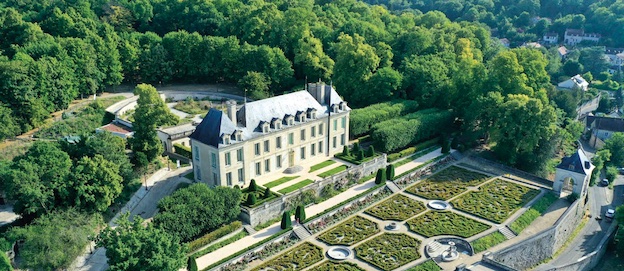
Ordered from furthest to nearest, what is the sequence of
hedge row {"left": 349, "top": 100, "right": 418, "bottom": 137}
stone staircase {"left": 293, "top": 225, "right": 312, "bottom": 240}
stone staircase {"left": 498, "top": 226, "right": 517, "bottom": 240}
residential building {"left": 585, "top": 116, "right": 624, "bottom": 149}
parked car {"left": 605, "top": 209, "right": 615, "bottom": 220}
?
residential building {"left": 585, "top": 116, "right": 624, "bottom": 149}
hedge row {"left": 349, "top": 100, "right": 418, "bottom": 137}
parked car {"left": 605, "top": 209, "right": 615, "bottom": 220}
stone staircase {"left": 498, "top": 226, "right": 517, "bottom": 240}
stone staircase {"left": 293, "top": 225, "right": 312, "bottom": 240}

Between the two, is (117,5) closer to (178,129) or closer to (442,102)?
(178,129)

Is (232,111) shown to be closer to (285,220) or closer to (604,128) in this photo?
(285,220)

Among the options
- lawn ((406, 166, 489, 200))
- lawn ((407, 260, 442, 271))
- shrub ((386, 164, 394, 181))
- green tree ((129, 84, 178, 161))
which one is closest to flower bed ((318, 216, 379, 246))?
lawn ((407, 260, 442, 271))

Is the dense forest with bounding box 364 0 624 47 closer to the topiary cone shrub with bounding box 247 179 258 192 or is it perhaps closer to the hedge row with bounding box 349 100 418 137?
the hedge row with bounding box 349 100 418 137

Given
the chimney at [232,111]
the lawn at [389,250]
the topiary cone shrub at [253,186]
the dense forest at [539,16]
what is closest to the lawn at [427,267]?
the lawn at [389,250]

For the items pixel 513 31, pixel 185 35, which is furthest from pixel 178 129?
pixel 513 31
